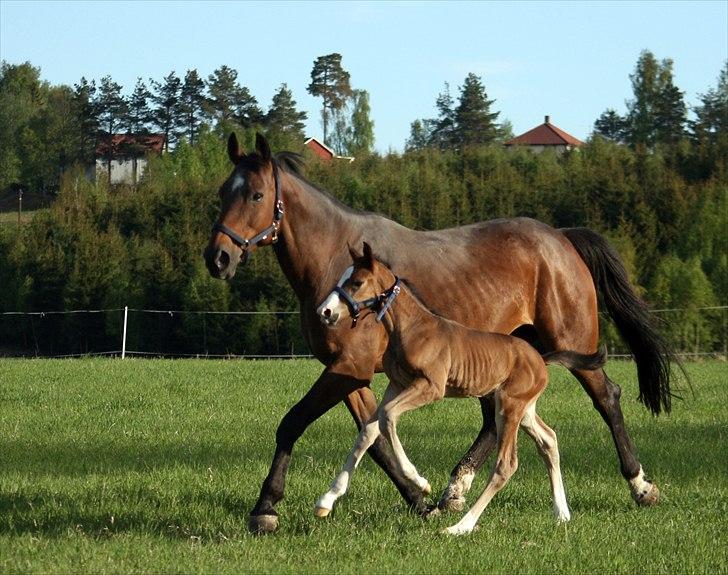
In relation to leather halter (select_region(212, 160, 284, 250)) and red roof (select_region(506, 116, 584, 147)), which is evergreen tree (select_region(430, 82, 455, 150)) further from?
leather halter (select_region(212, 160, 284, 250))

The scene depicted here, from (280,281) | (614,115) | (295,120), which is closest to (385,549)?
(280,281)

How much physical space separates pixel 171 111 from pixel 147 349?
40.5 metres

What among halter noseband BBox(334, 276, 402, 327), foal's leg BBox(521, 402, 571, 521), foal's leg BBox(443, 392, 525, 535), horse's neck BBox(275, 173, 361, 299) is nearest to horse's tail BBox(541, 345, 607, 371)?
foal's leg BBox(521, 402, 571, 521)

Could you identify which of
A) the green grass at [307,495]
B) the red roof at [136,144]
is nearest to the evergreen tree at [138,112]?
the red roof at [136,144]

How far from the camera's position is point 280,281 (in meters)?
44.7

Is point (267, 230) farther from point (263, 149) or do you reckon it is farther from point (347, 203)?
point (347, 203)

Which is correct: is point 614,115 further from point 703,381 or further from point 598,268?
point 598,268

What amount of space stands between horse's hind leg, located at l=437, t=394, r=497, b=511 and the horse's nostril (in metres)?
1.88

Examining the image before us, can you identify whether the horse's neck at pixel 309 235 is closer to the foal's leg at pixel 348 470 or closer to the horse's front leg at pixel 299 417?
the horse's front leg at pixel 299 417

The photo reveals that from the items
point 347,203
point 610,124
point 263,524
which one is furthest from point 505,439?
point 610,124

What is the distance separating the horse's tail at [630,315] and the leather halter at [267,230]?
8.97ft

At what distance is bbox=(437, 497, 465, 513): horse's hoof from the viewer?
801 cm

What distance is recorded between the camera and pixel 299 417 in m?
7.50

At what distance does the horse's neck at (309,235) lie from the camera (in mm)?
7863
